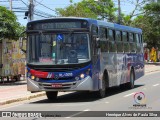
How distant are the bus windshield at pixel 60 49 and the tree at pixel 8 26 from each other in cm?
1202

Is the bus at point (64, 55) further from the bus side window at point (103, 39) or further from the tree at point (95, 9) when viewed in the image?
the tree at point (95, 9)

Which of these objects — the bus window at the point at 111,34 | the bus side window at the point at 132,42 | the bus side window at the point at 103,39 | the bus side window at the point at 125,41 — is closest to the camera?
the bus side window at the point at 103,39

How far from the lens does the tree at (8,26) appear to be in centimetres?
2884

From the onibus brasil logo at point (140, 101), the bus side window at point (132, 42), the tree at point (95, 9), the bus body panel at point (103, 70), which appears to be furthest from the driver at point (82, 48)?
the tree at point (95, 9)

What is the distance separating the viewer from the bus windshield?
55.0ft

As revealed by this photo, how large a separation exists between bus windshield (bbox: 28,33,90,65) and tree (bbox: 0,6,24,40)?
12.0 m

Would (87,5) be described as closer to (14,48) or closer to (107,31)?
(14,48)

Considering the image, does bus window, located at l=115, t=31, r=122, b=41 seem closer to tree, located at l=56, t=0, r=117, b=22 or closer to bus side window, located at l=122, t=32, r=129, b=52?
bus side window, located at l=122, t=32, r=129, b=52

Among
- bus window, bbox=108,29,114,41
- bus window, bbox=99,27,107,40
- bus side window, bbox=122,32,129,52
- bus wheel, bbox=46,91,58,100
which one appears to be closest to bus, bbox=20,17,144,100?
bus window, bbox=99,27,107,40

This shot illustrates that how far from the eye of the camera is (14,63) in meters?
32.6

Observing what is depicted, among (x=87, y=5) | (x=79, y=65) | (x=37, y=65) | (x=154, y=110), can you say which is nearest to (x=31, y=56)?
(x=37, y=65)

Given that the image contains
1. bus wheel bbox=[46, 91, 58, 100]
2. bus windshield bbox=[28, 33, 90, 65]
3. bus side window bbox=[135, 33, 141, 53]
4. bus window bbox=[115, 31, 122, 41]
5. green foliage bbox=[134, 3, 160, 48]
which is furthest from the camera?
green foliage bbox=[134, 3, 160, 48]

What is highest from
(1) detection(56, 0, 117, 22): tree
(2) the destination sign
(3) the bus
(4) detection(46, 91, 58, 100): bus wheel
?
(1) detection(56, 0, 117, 22): tree

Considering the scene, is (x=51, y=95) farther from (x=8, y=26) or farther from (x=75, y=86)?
(x=8, y=26)
